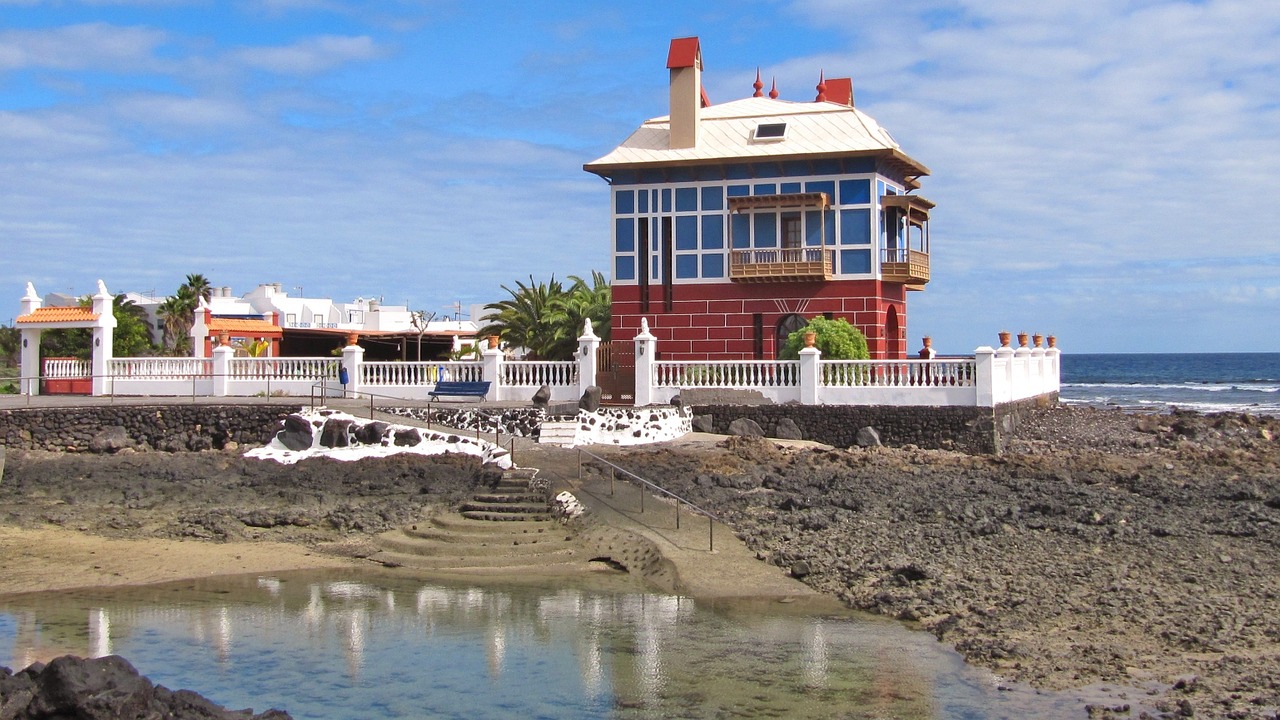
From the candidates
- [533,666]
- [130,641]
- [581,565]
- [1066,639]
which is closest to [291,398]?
[581,565]

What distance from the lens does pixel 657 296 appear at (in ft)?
107

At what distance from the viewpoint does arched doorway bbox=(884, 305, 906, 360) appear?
33000 millimetres

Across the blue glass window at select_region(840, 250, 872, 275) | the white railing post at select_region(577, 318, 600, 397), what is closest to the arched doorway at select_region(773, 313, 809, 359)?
the blue glass window at select_region(840, 250, 872, 275)

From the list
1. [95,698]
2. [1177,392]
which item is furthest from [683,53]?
[1177,392]

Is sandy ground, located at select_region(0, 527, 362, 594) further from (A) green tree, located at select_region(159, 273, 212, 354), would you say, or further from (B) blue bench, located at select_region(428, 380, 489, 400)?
(A) green tree, located at select_region(159, 273, 212, 354)

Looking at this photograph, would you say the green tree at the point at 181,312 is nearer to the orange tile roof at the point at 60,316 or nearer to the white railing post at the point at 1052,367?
the orange tile roof at the point at 60,316

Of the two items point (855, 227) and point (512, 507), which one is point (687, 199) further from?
point (512, 507)

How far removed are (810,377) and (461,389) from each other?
7.90 meters

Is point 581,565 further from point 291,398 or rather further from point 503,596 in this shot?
point 291,398

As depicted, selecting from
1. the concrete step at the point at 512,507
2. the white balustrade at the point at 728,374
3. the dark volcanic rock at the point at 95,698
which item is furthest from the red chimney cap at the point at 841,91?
the dark volcanic rock at the point at 95,698

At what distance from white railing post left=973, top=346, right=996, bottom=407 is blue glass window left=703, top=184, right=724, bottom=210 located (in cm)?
886

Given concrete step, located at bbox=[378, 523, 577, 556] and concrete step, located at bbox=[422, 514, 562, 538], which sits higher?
concrete step, located at bbox=[422, 514, 562, 538]

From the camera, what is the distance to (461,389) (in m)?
27.8

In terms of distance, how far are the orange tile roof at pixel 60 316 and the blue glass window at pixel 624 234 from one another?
1431 centimetres
